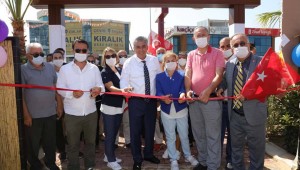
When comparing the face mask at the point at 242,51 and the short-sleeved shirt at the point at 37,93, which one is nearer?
the face mask at the point at 242,51

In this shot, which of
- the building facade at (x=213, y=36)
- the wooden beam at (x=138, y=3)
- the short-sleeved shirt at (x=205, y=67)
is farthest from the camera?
the building facade at (x=213, y=36)

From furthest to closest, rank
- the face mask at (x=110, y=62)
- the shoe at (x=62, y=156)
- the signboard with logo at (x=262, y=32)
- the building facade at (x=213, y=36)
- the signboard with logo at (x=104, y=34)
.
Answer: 1. the signboard with logo at (x=104, y=34)
2. the signboard with logo at (x=262, y=32)
3. the building facade at (x=213, y=36)
4. the shoe at (x=62, y=156)
5. the face mask at (x=110, y=62)

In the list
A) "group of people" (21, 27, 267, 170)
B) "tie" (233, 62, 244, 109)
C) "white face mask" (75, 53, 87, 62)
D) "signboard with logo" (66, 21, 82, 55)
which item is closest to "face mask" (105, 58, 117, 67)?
"group of people" (21, 27, 267, 170)

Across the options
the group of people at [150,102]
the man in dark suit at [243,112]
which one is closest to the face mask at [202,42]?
the group of people at [150,102]

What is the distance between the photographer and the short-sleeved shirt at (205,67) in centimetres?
427

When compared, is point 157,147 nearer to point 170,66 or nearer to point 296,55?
point 170,66

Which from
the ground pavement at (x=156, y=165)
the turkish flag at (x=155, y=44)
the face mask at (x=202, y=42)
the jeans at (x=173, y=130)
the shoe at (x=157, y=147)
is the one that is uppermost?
the turkish flag at (x=155, y=44)

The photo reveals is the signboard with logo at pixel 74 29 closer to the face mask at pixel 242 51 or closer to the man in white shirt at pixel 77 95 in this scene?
the man in white shirt at pixel 77 95

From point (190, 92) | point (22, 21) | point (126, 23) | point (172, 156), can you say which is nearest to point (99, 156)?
point (172, 156)

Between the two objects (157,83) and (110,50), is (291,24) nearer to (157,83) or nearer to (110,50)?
(157,83)

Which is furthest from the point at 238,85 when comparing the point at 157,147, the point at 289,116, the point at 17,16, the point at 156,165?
the point at 17,16

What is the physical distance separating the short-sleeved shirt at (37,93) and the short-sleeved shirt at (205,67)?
2.23 metres

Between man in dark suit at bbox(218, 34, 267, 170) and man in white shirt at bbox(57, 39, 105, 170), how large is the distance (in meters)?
1.94

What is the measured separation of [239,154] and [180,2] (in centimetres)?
506
